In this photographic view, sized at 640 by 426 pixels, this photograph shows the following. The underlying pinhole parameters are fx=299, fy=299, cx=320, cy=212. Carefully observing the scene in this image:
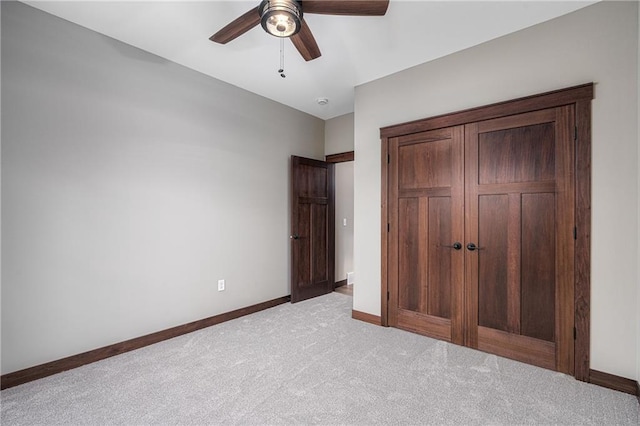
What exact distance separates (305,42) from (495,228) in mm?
2187

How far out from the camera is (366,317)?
3438 millimetres

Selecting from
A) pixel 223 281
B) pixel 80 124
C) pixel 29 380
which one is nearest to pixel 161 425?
pixel 29 380

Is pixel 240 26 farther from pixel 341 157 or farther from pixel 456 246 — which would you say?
pixel 341 157

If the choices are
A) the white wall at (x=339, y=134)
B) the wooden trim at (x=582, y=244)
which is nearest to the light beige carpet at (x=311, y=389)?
the wooden trim at (x=582, y=244)

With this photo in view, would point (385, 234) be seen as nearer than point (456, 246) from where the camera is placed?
No

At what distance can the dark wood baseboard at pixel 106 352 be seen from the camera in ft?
7.07

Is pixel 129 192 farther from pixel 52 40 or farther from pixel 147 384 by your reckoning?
pixel 147 384

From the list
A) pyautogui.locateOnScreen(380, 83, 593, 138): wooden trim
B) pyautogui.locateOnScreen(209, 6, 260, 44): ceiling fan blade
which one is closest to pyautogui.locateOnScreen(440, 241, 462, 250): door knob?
pyautogui.locateOnScreen(380, 83, 593, 138): wooden trim

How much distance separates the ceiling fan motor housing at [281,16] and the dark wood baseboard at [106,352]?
284 cm

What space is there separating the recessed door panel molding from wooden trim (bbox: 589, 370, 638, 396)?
2.0 inches

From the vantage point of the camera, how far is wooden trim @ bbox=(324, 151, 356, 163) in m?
4.57

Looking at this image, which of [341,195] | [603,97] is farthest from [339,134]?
[603,97]

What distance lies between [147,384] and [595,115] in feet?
12.4

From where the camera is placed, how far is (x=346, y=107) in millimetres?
4316
